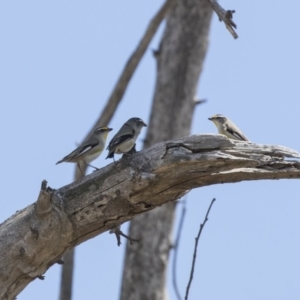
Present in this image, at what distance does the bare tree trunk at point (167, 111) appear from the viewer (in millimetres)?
15125

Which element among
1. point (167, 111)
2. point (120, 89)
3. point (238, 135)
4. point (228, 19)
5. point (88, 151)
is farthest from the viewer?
point (167, 111)

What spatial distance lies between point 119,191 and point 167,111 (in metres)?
8.13

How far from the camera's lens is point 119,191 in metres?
7.32

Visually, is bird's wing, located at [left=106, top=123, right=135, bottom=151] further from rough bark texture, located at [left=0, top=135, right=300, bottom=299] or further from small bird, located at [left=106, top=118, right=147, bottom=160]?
rough bark texture, located at [left=0, top=135, right=300, bottom=299]

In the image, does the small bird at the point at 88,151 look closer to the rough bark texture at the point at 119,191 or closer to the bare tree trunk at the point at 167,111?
the rough bark texture at the point at 119,191

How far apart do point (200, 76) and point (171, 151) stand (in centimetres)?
833

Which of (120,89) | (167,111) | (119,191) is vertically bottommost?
(119,191)

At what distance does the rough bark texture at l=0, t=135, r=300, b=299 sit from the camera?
7.21 metres

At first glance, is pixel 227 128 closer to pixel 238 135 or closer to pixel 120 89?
pixel 238 135

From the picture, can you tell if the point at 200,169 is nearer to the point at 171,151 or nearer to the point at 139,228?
the point at 171,151

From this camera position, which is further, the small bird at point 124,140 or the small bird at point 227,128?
the small bird at point 227,128

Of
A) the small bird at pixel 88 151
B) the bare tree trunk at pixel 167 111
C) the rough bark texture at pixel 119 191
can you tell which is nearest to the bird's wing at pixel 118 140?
the rough bark texture at pixel 119 191

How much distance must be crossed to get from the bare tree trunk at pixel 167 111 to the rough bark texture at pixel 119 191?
764cm

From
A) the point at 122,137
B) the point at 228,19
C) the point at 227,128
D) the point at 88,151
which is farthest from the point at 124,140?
the point at 227,128
